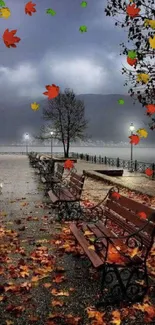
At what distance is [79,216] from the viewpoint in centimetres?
945

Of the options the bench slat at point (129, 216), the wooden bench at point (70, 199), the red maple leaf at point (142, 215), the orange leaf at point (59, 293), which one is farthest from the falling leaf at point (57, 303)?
the wooden bench at point (70, 199)

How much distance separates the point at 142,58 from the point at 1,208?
715 cm

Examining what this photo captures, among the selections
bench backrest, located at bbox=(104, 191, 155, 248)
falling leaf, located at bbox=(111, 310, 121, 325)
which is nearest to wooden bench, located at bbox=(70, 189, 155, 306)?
bench backrest, located at bbox=(104, 191, 155, 248)

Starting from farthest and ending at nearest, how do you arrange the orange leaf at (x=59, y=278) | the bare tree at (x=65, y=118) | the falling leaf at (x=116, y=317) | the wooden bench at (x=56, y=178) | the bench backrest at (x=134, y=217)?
the bare tree at (x=65, y=118) < the wooden bench at (x=56, y=178) < the orange leaf at (x=59, y=278) < the bench backrest at (x=134, y=217) < the falling leaf at (x=116, y=317)

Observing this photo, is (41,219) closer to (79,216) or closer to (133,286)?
(79,216)

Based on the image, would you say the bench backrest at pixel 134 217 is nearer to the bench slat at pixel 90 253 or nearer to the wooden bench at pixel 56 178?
the bench slat at pixel 90 253

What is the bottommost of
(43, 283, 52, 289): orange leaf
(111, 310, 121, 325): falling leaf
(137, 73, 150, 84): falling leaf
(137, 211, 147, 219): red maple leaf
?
(111, 310, 121, 325): falling leaf

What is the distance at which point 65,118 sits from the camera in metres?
61.6

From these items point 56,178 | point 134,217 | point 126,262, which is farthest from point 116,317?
point 56,178

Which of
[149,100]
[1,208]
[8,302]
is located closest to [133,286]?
[8,302]

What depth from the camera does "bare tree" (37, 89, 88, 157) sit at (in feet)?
200

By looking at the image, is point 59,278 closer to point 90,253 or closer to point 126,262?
point 90,253

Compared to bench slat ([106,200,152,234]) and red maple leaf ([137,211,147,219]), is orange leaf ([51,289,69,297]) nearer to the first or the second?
bench slat ([106,200,152,234])

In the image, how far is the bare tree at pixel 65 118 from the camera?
6103 cm
